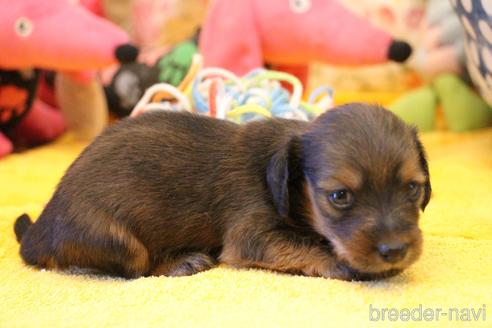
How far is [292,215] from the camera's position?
2.45m

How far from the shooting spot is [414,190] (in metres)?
2.21

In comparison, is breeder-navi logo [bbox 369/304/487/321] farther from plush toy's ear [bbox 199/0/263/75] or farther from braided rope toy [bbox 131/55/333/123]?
plush toy's ear [bbox 199/0/263/75]

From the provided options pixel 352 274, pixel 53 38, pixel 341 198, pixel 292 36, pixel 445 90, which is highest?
pixel 53 38

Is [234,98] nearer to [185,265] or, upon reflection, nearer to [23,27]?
[185,265]

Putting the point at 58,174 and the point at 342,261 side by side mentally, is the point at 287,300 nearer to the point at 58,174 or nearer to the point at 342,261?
the point at 342,261

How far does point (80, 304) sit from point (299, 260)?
0.79 m

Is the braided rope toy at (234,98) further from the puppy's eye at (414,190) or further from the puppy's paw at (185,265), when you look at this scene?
the puppy's eye at (414,190)

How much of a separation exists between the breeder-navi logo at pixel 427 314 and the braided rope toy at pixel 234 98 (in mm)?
1368

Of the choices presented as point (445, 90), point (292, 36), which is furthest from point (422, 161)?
point (445, 90)

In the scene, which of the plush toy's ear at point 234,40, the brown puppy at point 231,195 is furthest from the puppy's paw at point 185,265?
the plush toy's ear at point 234,40

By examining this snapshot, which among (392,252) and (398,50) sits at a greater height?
(392,252)

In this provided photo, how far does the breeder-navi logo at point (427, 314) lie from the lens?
6.44ft

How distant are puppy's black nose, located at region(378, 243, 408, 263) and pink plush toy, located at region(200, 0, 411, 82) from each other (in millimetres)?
2281

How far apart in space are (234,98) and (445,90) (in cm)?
224
